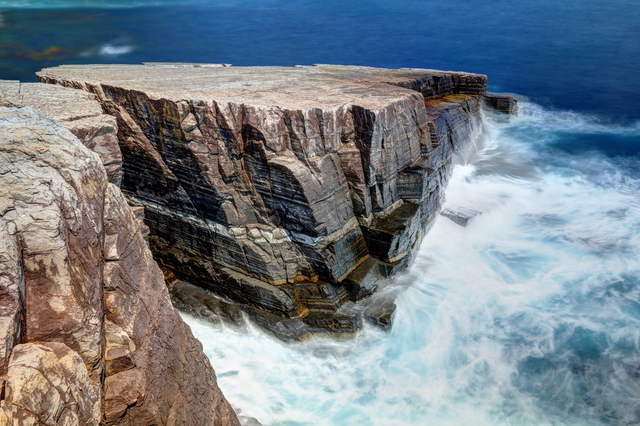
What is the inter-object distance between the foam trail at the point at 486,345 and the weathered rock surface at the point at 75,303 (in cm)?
328

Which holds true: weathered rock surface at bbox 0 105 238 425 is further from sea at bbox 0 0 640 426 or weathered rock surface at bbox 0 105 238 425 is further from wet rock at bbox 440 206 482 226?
Result: wet rock at bbox 440 206 482 226

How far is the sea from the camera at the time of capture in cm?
632

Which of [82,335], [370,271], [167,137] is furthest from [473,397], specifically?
[167,137]

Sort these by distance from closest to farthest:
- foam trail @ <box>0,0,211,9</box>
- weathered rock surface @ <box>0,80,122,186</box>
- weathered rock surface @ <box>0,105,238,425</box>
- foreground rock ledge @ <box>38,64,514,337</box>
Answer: weathered rock surface @ <box>0,105,238,425</box> < weathered rock surface @ <box>0,80,122,186</box> < foreground rock ledge @ <box>38,64,514,337</box> < foam trail @ <box>0,0,211,9</box>

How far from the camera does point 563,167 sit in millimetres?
12930

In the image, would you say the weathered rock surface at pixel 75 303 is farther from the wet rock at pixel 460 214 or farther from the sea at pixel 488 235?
the wet rock at pixel 460 214

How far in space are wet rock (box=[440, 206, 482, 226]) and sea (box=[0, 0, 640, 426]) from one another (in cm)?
13

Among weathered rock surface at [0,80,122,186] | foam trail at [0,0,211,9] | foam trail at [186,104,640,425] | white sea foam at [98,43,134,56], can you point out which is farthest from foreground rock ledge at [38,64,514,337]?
foam trail at [0,0,211,9]

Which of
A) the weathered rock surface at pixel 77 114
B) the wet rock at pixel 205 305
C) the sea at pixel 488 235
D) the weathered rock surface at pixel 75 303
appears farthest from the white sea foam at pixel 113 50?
the weathered rock surface at pixel 75 303

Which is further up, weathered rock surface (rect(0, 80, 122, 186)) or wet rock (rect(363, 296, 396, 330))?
weathered rock surface (rect(0, 80, 122, 186))

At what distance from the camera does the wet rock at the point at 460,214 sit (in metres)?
9.76

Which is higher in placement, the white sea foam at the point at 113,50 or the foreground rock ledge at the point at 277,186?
the white sea foam at the point at 113,50

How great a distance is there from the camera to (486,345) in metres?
7.04

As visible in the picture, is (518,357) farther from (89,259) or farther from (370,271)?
(89,259)
